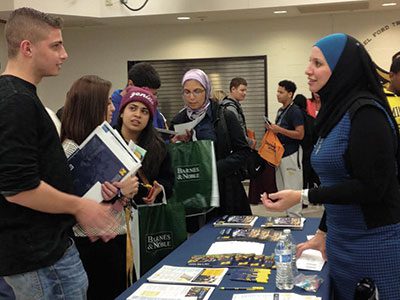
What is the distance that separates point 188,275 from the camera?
1.98m

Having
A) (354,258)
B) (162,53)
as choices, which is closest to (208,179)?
(354,258)

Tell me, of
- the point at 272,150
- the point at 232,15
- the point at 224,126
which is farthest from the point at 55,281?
the point at 232,15

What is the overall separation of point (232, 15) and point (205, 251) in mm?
5268

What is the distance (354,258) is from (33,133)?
1.26 meters

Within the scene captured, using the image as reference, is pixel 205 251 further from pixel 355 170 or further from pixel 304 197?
pixel 355 170

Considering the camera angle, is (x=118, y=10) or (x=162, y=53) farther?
(x=162, y=53)

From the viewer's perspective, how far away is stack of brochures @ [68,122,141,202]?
1.88 meters

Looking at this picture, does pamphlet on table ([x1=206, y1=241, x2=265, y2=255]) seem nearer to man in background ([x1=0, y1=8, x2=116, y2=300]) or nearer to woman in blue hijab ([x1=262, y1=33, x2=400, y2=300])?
woman in blue hijab ([x1=262, y1=33, x2=400, y2=300])

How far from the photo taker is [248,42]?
7480mm

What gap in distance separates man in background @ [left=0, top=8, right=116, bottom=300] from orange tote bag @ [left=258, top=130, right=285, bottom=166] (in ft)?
13.4

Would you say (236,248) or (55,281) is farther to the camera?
(236,248)

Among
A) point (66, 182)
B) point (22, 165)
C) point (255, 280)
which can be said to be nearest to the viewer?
point (22, 165)

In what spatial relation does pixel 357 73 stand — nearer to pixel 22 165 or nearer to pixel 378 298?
pixel 378 298

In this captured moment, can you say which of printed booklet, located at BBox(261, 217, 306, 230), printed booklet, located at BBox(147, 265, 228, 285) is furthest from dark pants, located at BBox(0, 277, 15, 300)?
printed booklet, located at BBox(261, 217, 306, 230)
